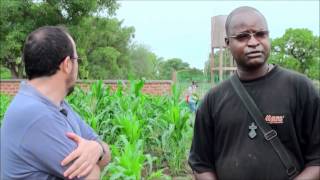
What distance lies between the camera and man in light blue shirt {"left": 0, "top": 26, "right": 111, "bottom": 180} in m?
2.16

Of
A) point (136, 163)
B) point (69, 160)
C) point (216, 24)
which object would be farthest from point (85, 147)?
point (216, 24)

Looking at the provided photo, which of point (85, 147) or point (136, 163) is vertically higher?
point (85, 147)

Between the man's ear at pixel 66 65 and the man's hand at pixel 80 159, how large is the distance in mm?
293

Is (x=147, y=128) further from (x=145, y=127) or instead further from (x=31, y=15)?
(x=31, y=15)

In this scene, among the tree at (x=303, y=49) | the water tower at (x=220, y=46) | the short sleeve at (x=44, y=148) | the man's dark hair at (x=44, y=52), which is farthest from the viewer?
the tree at (x=303, y=49)

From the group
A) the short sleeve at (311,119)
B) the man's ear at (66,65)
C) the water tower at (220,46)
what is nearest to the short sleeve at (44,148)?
the man's ear at (66,65)

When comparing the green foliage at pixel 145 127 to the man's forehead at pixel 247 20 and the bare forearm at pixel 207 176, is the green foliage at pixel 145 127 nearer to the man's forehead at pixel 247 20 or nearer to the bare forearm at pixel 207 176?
the bare forearm at pixel 207 176

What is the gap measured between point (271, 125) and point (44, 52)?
3.56 ft

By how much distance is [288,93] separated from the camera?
2.50m

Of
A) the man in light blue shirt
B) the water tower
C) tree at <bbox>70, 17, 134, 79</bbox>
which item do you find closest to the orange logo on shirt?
the man in light blue shirt

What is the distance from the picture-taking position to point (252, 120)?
8.21 ft

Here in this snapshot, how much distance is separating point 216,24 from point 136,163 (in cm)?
1079

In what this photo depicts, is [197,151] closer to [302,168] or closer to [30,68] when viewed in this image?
[302,168]

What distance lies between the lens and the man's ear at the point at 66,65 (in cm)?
232
